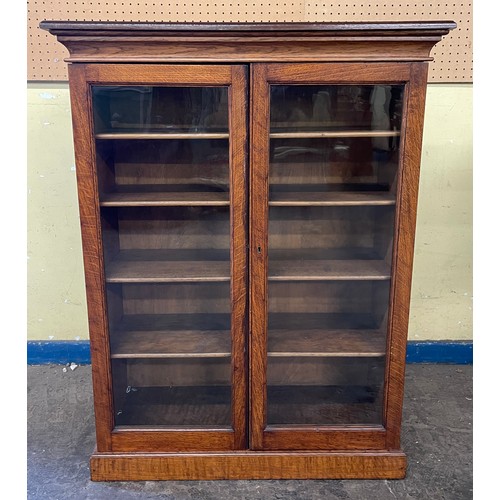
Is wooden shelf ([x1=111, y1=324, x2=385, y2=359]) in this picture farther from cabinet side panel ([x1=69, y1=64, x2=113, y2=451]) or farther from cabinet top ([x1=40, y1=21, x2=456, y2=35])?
cabinet top ([x1=40, y1=21, x2=456, y2=35])

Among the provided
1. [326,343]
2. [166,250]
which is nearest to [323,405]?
[326,343]

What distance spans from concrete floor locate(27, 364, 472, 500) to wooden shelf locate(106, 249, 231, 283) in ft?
1.98

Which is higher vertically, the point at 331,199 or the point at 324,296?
the point at 331,199

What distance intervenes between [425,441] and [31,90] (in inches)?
73.6

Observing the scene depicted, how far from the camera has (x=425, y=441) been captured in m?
1.72

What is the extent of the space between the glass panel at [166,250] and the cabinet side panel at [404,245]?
18.3 inches

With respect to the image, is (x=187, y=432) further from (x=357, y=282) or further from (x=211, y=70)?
(x=211, y=70)

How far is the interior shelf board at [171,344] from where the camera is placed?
154cm

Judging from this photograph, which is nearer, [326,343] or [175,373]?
[326,343]

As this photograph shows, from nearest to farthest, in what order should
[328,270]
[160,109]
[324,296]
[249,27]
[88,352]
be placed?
[249,27] → [160,109] → [328,270] → [324,296] → [88,352]

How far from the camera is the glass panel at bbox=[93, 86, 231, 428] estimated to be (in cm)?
141

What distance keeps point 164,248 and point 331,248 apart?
0.52 metres

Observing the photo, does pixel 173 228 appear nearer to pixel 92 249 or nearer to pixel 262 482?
pixel 92 249

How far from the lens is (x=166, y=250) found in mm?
1664
